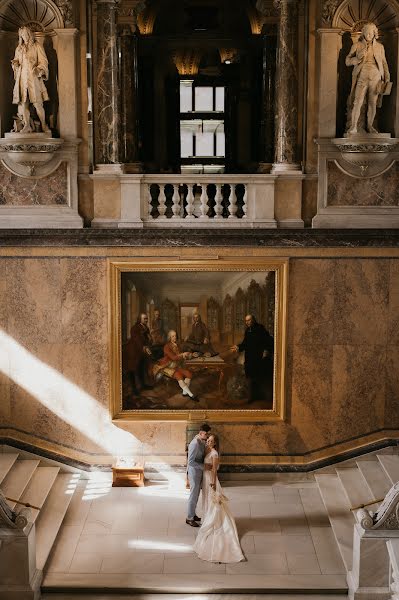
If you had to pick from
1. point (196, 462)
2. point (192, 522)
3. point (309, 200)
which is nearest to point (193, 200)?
point (309, 200)

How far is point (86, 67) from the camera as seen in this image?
1409 cm

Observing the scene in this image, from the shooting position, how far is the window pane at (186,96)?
17.7 m

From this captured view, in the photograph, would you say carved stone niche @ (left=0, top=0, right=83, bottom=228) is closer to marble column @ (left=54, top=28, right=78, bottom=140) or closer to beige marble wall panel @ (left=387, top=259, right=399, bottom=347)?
marble column @ (left=54, top=28, right=78, bottom=140)

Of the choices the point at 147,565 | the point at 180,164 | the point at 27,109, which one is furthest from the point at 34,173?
the point at 147,565

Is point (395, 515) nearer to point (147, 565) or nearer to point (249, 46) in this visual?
point (147, 565)

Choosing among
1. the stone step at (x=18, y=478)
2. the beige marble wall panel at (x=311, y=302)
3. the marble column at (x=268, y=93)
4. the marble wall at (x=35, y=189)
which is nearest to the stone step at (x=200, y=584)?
the stone step at (x=18, y=478)

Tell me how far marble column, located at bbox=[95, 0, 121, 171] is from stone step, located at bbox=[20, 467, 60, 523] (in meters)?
5.32

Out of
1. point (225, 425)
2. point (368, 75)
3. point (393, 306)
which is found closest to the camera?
point (368, 75)

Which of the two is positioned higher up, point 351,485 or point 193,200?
point 193,200

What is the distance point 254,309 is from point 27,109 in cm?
511

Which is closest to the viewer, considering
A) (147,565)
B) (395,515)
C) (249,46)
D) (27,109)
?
(395,515)

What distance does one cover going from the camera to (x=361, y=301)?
14.5 m

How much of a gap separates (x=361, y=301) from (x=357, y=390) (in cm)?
159

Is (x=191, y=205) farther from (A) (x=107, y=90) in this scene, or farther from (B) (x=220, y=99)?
(B) (x=220, y=99)
